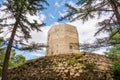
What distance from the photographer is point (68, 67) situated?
13781 mm

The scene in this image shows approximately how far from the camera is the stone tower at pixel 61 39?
18.2 metres

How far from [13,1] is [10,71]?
20.4 ft

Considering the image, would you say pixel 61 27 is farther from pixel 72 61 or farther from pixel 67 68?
pixel 67 68

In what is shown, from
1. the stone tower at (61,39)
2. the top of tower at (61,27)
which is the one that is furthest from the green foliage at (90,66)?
the top of tower at (61,27)

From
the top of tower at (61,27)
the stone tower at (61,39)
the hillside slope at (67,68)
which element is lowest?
the hillside slope at (67,68)

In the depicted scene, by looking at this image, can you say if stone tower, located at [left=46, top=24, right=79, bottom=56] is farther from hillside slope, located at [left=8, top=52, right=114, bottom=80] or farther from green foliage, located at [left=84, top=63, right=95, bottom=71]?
green foliage, located at [left=84, top=63, right=95, bottom=71]

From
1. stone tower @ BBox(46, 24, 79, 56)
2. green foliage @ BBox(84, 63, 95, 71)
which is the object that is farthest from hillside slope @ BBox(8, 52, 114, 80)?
stone tower @ BBox(46, 24, 79, 56)

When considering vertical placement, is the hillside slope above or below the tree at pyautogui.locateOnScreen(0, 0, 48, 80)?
below

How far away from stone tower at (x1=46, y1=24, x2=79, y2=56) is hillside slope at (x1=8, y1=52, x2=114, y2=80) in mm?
2750

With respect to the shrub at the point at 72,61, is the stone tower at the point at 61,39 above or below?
above

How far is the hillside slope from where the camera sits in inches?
508

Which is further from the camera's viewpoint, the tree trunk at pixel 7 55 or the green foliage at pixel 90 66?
the green foliage at pixel 90 66

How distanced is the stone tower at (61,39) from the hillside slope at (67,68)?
9.02 feet

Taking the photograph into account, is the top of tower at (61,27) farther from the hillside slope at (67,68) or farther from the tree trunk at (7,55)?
the tree trunk at (7,55)
